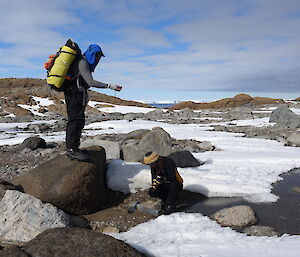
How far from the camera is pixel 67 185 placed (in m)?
6.23

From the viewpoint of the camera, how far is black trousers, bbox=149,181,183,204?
629cm

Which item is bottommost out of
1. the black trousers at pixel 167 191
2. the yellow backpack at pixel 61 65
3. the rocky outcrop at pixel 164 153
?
the black trousers at pixel 167 191

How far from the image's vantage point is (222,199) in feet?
23.0

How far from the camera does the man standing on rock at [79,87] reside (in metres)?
5.76

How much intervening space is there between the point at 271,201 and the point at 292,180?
6.14 feet

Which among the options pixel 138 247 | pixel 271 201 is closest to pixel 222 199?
pixel 271 201

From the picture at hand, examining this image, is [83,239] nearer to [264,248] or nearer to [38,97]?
[264,248]

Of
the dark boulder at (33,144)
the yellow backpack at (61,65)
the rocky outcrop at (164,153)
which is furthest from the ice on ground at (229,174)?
the dark boulder at (33,144)

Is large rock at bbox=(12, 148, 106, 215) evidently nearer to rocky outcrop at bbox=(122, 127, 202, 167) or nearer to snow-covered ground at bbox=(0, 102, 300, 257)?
snow-covered ground at bbox=(0, 102, 300, 257)

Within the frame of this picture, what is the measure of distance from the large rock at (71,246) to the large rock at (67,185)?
2.53 m

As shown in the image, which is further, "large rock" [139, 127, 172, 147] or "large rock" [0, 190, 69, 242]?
"large rock" [139, 127, 172, 147]

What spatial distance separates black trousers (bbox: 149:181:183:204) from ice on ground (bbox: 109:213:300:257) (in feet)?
1.50

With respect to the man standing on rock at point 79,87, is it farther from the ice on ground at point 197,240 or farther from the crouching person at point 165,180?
the ice on ground at point 197,240

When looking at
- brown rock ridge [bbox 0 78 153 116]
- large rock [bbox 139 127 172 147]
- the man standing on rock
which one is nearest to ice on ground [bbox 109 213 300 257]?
the man standing on rock
